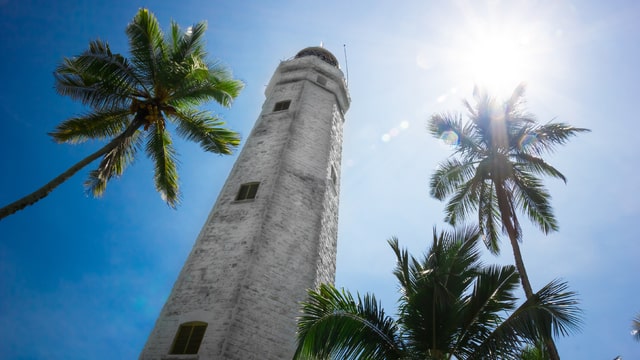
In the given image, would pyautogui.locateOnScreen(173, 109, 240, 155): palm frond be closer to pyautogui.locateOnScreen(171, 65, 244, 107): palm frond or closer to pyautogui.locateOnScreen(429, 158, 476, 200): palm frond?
pyautogui.locateOnScreen(171, 65, 244, 107): palm frond

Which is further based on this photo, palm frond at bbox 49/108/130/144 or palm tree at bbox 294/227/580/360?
palm frond at bbox 49/108/130/144

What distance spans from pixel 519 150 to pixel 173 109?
42.1 ft

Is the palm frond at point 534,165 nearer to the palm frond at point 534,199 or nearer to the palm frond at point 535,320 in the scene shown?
the palm frond at point 534,199

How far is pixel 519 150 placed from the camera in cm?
1472

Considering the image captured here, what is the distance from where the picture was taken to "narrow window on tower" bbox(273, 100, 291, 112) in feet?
68.1

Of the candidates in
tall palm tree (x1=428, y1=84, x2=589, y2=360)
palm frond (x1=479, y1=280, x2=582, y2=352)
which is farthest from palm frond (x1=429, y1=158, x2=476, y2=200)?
palm frond (x1=479, y1=280, x2=582, y2=352)

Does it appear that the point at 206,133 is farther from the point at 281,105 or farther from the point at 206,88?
the point at 281,105

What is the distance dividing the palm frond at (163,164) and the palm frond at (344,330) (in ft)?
28.9

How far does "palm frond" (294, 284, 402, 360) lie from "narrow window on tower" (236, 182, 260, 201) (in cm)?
786

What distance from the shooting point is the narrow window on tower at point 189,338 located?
10664 mm

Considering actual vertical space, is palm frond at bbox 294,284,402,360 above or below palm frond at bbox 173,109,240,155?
below

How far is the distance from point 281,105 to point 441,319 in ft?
51.0

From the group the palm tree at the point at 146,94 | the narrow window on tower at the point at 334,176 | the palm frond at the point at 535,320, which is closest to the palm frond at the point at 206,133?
the palm tree at the point at 146,94

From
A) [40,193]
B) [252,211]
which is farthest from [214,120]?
[40,193]
